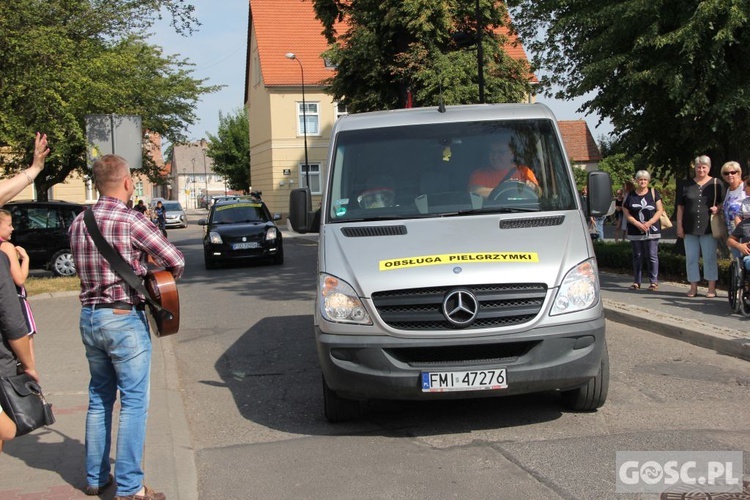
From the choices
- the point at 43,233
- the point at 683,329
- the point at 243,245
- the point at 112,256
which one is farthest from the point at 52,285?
the point at 112,256

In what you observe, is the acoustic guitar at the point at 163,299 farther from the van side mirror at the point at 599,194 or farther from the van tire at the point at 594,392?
the van side mirror at the point at 599,194

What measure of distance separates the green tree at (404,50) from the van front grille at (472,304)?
2099 cm

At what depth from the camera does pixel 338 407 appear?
6.06 metres

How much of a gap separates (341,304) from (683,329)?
4914mm

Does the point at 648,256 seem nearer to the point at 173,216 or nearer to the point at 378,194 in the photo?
the point at 378,194

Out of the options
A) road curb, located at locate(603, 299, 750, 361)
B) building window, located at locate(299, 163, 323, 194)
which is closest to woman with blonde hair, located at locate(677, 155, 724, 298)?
road curb, located at locate(603, 299, 750, 361)

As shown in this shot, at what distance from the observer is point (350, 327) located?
5566 millimetres

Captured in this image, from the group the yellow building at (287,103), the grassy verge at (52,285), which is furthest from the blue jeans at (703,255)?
the yellow building at (287,103)

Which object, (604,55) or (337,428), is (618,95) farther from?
(337,428)

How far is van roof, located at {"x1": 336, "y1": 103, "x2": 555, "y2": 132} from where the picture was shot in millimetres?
7012

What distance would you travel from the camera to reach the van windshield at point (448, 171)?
21.5 ft

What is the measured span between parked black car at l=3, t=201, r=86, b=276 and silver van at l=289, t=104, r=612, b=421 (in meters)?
14.5

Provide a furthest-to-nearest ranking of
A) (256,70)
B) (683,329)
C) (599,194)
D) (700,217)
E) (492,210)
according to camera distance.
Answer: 1. (256,70)
2. (700,217)
3. (683,329)
4. (599,194)
5. (492,210)

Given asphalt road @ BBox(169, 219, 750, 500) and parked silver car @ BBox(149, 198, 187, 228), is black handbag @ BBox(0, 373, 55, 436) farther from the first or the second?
parked silver car @ BBox(149, 198, 187, 228)
